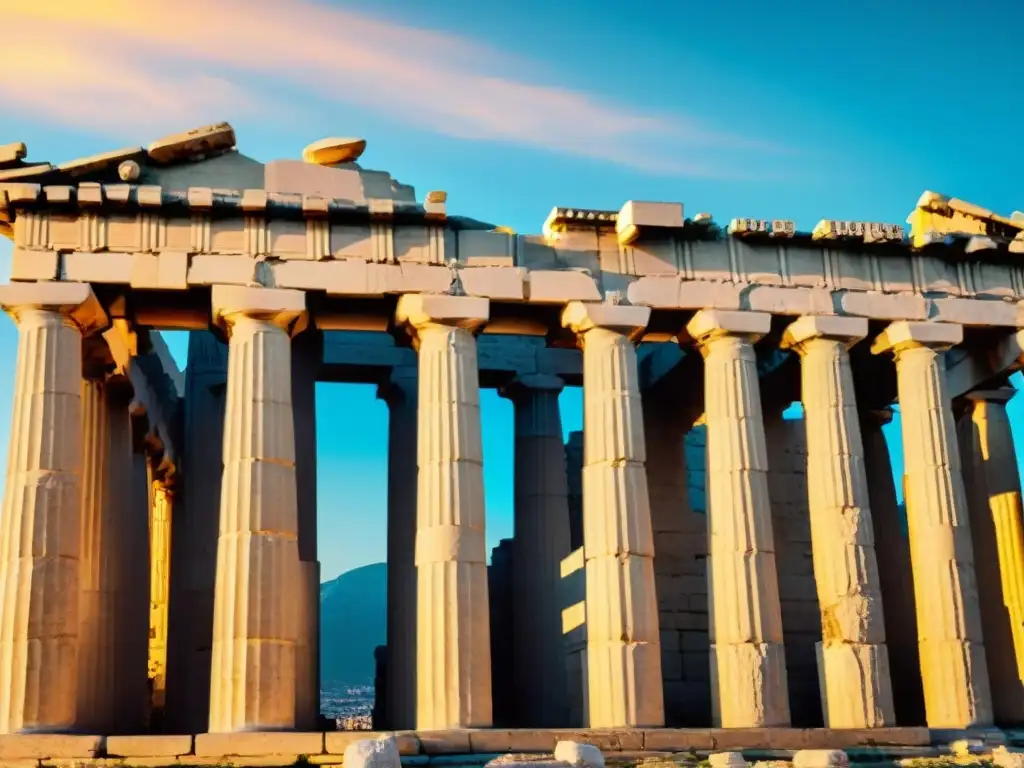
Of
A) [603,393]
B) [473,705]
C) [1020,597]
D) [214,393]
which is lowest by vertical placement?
[473,705]

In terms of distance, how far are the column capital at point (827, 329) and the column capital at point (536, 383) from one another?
21.5 ft

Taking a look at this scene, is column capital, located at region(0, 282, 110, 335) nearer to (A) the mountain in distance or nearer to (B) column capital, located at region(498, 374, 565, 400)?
(B) column capital, located at region(498, 374, 565, 400)

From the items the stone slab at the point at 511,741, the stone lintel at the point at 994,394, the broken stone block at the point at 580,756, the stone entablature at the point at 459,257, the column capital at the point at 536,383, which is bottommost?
the broken stone block at the point at 580,756

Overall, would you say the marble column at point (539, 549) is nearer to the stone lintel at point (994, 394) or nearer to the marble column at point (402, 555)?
the marble column at point (402, 555)

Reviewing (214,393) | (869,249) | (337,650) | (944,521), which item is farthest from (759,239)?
(337,650)

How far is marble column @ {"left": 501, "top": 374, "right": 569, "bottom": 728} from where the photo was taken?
30.7 m

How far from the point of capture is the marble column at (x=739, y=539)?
24.4 metres

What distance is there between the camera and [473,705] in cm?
2331

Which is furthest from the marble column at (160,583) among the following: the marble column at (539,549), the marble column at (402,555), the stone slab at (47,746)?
the stone slab at (47,746)

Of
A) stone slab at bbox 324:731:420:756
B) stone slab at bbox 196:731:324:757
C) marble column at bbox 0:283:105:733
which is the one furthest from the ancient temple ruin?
stone slab at bbox 324:731:420:756

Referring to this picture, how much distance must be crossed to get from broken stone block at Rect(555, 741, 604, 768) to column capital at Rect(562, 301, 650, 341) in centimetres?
931

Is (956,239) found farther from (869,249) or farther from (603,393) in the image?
(603,393)

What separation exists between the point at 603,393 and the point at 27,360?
399 inches

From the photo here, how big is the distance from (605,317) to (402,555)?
7.11 meters
